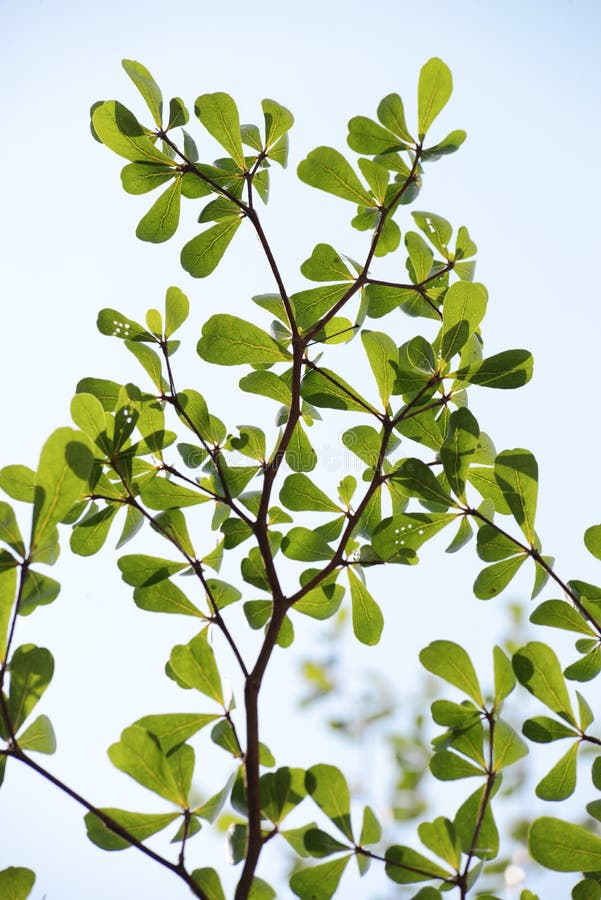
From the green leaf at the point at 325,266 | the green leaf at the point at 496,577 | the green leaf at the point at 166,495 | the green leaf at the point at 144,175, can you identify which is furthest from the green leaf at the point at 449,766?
the green leaf at the point at 144,175

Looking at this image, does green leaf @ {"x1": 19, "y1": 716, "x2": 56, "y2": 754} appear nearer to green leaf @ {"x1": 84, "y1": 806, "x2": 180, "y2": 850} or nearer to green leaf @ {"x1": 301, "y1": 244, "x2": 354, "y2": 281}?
green leaf @ {"x1": 84, "y1": 806, "x2": 180, "y2": 850}

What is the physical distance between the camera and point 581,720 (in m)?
1.14

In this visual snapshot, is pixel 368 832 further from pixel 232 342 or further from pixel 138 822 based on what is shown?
pixel 232 342

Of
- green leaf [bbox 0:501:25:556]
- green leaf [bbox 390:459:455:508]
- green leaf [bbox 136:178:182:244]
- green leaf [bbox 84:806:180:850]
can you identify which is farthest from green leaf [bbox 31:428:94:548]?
green leaf [bbox 136:178:182:244]

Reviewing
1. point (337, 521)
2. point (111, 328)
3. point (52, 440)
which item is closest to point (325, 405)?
point (337, 521)

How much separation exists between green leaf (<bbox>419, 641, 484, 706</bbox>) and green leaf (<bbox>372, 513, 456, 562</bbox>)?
152mm

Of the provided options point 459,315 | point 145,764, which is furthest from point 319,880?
point 459,315

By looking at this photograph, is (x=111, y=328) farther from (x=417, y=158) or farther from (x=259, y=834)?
(x=259, y=834)

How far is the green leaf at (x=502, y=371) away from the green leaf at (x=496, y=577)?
0.92ft

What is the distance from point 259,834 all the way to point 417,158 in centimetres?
112

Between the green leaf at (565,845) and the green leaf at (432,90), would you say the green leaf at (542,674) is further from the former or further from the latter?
the green leaf at (432,90)

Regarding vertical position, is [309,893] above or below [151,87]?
below

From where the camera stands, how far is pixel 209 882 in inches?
39.5

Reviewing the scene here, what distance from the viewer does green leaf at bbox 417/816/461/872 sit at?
105cm
